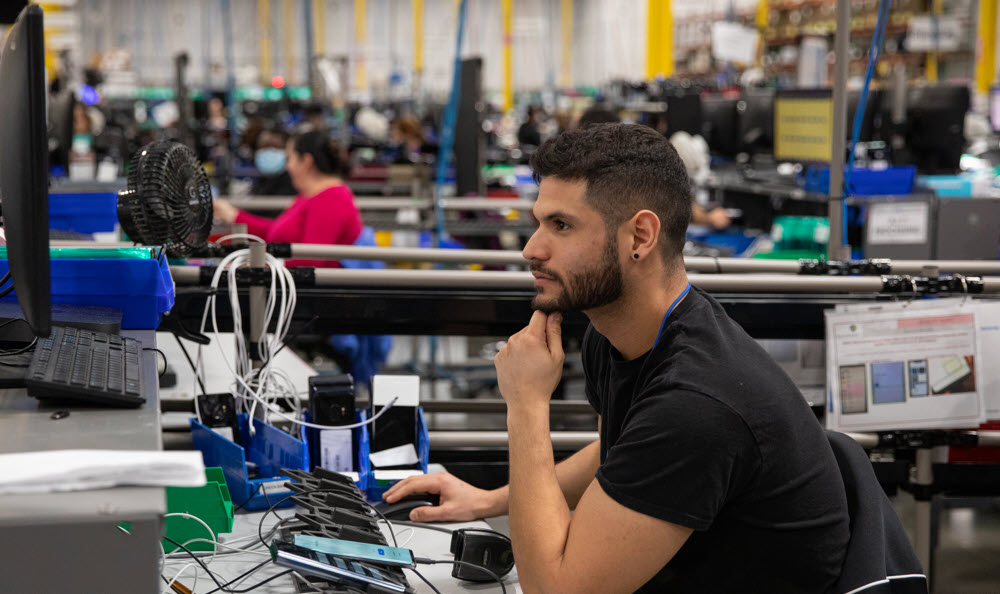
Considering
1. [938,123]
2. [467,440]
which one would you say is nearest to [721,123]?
[938,123]

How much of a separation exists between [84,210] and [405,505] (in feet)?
4.83

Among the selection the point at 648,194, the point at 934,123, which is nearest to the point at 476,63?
the point at 934,123

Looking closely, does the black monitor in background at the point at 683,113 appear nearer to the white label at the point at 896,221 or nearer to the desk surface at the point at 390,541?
the white label at the point at 896,221

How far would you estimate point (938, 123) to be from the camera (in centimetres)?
505

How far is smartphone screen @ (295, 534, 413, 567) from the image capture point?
4.32ft

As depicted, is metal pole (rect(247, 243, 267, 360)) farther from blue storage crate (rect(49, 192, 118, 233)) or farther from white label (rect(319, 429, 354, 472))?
blue storage crate (rect(49, 192, 118, 233))

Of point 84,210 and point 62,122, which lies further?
point 62,122

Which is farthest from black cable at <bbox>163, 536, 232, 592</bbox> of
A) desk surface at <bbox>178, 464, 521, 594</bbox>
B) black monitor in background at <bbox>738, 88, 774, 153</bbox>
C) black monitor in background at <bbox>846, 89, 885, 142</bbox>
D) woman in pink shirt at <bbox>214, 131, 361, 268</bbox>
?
black monitor in background at <bbox>738, 88, 774, 153</bbox>

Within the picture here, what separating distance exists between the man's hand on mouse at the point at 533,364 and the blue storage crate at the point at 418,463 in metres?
0.45

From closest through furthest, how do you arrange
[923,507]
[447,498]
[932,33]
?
[447,498] < [923,507] < [932,33]

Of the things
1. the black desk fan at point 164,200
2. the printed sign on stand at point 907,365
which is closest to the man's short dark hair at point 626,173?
the black desk fan at point 164,200

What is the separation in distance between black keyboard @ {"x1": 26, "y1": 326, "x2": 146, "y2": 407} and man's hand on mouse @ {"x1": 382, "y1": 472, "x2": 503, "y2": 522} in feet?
1.68

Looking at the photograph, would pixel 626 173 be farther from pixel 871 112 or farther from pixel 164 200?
pixel 871 112

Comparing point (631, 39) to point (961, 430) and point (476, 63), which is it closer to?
point (476, 63)
